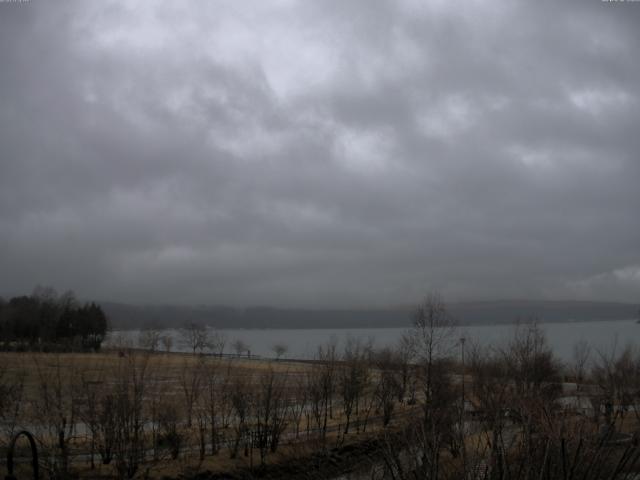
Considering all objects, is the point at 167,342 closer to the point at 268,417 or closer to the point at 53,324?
the point at 53,324

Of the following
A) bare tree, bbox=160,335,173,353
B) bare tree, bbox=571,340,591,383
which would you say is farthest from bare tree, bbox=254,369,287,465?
bare tree, bbox=160,335,173,353

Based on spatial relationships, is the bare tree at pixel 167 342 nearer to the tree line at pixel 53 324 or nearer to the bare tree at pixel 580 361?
the tree line at pixel 53 324

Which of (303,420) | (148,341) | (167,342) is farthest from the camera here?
(167,342)

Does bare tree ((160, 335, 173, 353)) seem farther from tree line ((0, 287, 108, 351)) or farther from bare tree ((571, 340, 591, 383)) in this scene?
bare tree ((571, 340, 591, 383))

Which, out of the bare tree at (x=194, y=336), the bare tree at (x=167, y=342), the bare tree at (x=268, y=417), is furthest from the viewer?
the bare tree at (x=194, y=336)

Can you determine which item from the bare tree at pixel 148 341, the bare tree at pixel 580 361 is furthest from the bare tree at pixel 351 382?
the bare tree at pixel 148 341

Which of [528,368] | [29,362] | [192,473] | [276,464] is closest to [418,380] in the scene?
[528,368]

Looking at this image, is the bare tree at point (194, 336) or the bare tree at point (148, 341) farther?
the bare tree at point (194, 336)

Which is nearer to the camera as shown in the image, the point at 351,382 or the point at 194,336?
the point at 351,382

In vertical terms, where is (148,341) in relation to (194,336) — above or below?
above

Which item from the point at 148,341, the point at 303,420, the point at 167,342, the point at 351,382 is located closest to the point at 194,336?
the point at 167,342

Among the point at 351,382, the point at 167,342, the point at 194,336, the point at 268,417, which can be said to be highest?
the point at 351,382

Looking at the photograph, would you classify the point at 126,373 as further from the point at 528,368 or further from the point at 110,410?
the point at 528,368

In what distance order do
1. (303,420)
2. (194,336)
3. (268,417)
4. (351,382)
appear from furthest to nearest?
(194,336) < (351,382) < (303,420) < (268,417)
